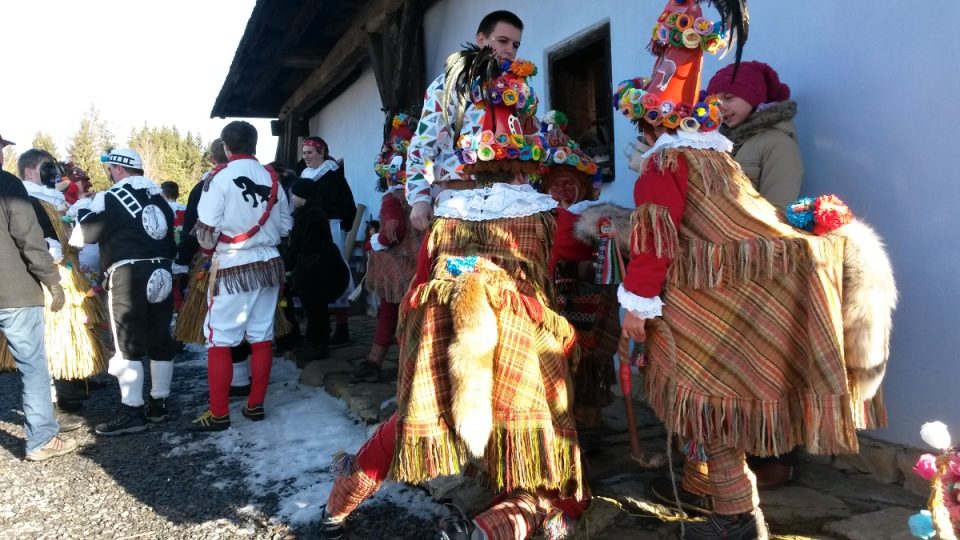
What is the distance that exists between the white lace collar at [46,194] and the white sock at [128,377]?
1.30 metres

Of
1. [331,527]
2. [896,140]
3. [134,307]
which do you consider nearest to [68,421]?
[134,307]

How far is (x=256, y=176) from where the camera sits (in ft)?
Answer: 13.7

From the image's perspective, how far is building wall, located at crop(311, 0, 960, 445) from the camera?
238 cm

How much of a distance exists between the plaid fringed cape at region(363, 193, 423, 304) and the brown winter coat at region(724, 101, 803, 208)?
7.65 ft

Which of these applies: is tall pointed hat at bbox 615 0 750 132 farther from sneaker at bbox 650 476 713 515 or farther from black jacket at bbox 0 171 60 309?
black jacket at bbox 0 171 60 309

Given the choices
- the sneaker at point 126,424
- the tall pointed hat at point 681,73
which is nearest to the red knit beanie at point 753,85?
the tall pointed hat at point 681,73

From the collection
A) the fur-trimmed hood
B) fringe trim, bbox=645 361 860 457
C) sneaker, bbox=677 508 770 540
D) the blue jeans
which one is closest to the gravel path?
the blue jeans

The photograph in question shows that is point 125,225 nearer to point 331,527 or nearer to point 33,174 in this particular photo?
point 33,174

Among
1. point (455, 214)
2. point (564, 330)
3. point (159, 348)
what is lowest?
point (159, 348)

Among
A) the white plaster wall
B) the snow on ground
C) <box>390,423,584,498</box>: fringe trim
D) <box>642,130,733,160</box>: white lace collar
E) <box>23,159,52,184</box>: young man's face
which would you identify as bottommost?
the snow on ground

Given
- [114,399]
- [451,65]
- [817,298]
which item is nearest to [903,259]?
[817,298]

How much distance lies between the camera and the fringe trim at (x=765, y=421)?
193cm

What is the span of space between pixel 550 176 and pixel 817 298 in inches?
54.4

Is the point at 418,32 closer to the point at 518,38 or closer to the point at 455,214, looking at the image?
the point at 518,38
